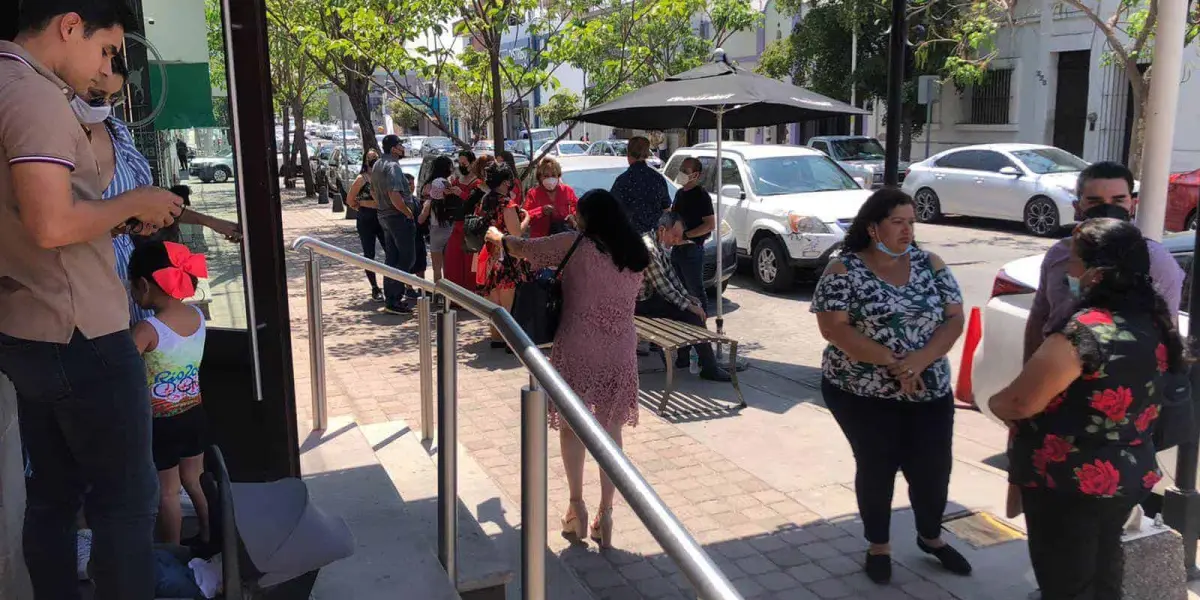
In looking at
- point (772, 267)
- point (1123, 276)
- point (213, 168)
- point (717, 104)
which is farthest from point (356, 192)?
point (1123, 276)

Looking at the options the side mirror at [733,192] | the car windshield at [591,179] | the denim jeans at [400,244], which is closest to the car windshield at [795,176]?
the side mirror at [733,192]

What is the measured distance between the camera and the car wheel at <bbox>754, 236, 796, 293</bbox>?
452 inches

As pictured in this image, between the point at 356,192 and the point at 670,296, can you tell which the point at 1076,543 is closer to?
the point at 670,296

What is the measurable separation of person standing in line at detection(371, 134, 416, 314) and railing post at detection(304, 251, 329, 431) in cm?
511

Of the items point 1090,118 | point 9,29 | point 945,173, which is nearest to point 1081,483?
point 9,29

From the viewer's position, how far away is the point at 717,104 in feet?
24.6

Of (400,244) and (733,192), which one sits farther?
(733,192)

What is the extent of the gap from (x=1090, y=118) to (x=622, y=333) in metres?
23.7

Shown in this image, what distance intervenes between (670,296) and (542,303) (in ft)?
6.74

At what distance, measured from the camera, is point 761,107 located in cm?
854

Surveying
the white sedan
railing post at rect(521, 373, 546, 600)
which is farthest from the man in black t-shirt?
the white sedan

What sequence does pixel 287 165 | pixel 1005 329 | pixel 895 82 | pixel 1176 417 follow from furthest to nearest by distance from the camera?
pixel 287 165
pixel 895 82
pixel 1005 329
pixel 1176 417

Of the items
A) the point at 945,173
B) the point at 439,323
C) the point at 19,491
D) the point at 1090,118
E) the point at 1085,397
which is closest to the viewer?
the point at 19,491

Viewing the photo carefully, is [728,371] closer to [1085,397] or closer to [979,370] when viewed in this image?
[979,370]
